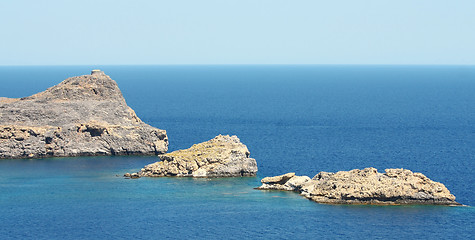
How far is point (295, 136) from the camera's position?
446ft

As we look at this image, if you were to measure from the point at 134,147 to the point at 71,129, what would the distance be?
914cm

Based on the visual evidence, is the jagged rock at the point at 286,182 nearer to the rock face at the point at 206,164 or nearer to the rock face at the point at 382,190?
the rock face at the point at 382,190

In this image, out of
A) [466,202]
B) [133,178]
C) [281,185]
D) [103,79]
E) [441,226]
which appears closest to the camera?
[441,226]

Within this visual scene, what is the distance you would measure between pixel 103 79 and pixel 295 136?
34.6m

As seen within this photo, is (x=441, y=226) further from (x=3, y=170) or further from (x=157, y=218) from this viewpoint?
(x=3, y=170)

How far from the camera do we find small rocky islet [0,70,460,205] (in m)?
81.5

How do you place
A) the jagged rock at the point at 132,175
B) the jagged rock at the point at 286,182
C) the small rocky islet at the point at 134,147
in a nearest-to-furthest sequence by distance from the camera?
the small rocky islet at the point at 134,147, the jagged rock at the point at 286,182, the jagged rock at the point at 132,175

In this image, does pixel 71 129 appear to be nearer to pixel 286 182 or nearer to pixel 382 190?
pixel 286 182

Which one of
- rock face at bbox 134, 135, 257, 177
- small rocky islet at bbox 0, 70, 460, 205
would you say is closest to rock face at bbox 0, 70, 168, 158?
small rocky islet at bbox 0, 70, 460, 205

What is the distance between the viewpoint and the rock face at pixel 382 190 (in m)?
80.8

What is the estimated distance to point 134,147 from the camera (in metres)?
112

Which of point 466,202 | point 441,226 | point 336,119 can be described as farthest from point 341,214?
point 336,119

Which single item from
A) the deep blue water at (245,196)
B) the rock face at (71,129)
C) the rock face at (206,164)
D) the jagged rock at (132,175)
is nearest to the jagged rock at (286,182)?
the deep blue water at (245,196)

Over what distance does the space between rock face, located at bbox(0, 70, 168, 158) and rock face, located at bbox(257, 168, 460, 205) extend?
35553 millimetres
